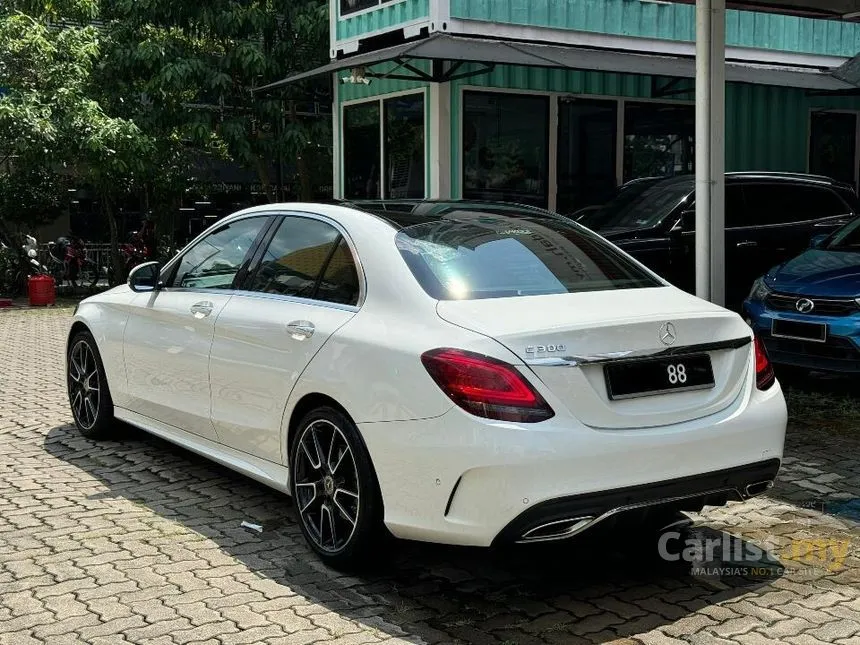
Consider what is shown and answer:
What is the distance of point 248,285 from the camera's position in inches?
211

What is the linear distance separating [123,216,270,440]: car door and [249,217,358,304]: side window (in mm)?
234

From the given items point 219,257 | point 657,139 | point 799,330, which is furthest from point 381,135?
point 219,257

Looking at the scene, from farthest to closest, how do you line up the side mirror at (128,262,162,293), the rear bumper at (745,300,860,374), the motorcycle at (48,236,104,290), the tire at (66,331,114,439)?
the motorcycle at (48,236,104,290), the rear bumper at (745,300,860,374), the tire at (66,331,114,439), the side mirror at (128,262,162,293)

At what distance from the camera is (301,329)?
467cm

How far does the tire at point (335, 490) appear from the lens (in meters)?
4.24

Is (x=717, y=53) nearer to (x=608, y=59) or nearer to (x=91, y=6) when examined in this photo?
(x=608, y=59)

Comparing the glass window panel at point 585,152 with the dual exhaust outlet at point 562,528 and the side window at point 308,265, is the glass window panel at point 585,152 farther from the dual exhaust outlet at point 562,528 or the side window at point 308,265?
the dual exhaust outlet at point 562,528

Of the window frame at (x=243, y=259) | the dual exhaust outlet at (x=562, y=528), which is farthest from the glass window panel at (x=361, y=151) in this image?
the dual exhaust outlet at (x=562, y=528)

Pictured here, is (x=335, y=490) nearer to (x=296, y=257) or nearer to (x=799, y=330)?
(x=296, y=257)

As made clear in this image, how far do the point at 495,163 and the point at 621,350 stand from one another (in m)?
10.8

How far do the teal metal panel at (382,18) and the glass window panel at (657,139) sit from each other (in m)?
3.65

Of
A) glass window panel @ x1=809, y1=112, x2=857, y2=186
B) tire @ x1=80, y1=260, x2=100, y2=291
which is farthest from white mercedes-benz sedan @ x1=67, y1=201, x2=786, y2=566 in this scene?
tire @ x1=80, y1=260, x2=100, y2=291

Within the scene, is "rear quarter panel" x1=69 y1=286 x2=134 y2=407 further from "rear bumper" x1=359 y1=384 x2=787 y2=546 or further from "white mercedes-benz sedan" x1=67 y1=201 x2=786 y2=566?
"rear bumper" x1=359 y1=384 x2=787 y2=546

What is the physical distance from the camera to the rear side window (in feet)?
38.4
